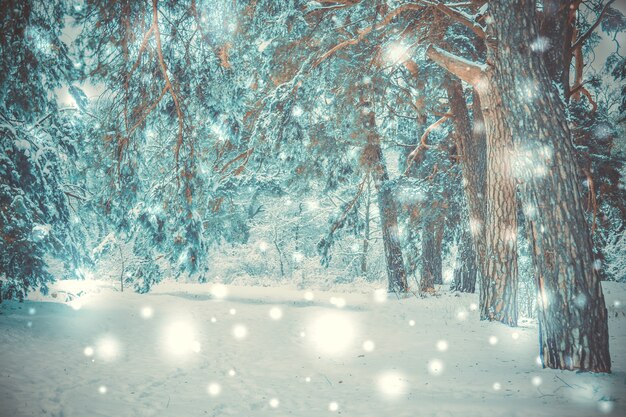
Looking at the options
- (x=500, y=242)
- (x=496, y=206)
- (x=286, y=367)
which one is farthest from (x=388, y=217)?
(x=286, y=367)

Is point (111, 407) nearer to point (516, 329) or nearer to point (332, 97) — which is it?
point (516, 329)

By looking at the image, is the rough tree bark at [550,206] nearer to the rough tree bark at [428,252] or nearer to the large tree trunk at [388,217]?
the large tree trunk at [388,217]

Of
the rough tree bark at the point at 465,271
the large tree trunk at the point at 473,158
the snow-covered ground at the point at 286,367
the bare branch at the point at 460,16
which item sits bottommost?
the snow-covered ground at the point at 286,367

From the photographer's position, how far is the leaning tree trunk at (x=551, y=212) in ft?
12.9

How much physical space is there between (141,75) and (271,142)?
2.37 metres

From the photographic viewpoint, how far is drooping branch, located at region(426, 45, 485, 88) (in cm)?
539

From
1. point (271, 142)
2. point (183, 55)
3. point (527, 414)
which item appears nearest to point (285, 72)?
point (271, 142)

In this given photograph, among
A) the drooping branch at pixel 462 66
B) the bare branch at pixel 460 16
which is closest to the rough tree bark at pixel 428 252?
the drooping branch at pixel 462 66

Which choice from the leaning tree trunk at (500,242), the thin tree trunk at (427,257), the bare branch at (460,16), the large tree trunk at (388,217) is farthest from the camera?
the thin tree trunk at (427,257)

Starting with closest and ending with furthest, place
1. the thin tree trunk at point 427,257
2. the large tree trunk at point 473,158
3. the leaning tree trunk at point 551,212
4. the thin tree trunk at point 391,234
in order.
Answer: the leaning tree trunk at point 551,212 < the large tree trunk at point 473,158 < the thin tree trunk at point 391,234 < the thin tree trunk at point 427,257

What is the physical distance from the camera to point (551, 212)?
414cm

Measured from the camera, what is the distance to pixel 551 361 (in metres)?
4.14

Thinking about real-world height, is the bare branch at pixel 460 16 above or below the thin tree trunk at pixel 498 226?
above

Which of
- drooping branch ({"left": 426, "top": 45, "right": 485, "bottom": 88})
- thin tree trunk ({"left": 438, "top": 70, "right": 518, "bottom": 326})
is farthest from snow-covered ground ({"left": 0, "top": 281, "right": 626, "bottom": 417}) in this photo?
drooping branch ({"left": 426, "top": 45, "right": 485, "bottom": 88})
